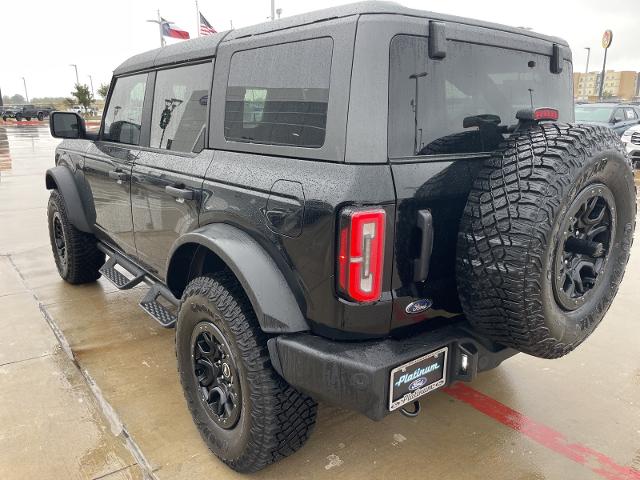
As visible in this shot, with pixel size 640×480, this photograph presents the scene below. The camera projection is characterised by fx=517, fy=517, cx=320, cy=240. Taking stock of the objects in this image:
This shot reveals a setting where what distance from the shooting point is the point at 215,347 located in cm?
237

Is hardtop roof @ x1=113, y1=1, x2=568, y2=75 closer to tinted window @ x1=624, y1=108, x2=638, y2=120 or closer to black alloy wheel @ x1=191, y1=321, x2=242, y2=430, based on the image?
black alloy wheel @ x1=191, y1=321, x2=242, y2=430

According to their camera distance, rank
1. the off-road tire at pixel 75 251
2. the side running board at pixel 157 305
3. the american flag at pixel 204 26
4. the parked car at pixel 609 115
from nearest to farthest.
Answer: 1. the side running board at pixel 157 305
2. the off-road tire at pixel 75 251
3. the parked car at pixel 609 115
4. the american flag at pixel 204 26

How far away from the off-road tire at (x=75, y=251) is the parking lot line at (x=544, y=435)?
3200mm

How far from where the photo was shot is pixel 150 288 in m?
3.37

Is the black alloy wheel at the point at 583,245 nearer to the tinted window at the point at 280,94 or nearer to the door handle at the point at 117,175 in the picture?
the tinted window at the point at 280,94

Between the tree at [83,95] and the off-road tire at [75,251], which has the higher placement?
the tree at [83,95]

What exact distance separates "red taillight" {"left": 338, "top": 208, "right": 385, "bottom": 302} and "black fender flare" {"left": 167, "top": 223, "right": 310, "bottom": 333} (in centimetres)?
26

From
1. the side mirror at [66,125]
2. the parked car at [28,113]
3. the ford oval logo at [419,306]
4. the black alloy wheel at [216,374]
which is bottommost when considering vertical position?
the black alloy wheel at [216,374]

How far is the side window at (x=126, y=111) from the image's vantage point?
335cm

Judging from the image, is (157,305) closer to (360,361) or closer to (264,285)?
(264,285)

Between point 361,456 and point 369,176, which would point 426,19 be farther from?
point 361,456

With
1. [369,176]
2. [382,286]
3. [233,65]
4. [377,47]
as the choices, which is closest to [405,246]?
[382,286]

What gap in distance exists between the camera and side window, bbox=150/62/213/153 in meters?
2.66

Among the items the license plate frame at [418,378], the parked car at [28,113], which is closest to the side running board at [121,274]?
the license plate frame at [418,378]
